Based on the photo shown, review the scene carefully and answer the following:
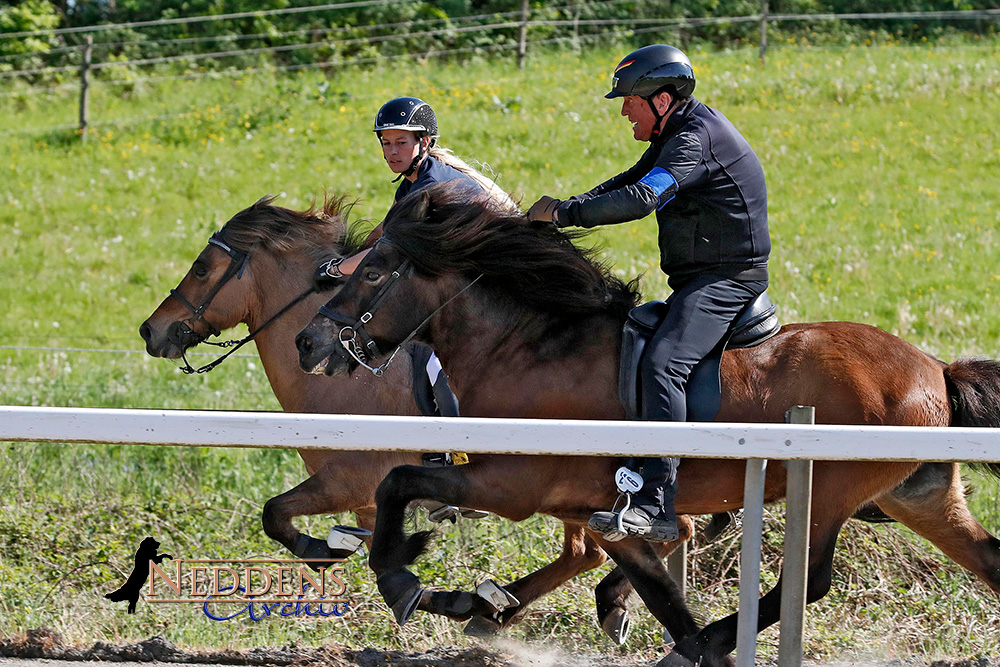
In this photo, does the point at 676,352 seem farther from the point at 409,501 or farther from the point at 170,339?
the point at 170,339

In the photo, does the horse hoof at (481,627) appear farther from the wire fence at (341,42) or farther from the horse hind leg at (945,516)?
the wire fence at (341,42)

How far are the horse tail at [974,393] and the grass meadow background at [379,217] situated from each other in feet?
4.50

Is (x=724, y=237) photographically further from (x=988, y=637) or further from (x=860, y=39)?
(x=860, y=39)

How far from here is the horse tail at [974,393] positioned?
4.90 m

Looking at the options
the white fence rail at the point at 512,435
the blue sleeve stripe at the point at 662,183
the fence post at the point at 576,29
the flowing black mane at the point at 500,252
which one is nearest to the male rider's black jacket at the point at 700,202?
the blue sleeve stripe at the point at 662,183

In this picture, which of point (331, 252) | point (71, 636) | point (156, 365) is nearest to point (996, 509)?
point (331, 252)

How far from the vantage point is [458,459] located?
4863 millimetres

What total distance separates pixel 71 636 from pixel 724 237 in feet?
11.8

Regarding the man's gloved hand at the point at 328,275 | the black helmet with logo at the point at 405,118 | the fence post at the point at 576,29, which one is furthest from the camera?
the fence post at the point at 576,29

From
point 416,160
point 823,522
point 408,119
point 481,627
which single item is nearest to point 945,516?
point 823,522

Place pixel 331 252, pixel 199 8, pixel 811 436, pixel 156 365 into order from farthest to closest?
1. pixel 199 8
2. pixel 156 365
3. pixel 331 252
4. pixel 811 436

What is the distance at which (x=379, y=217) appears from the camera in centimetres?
1462

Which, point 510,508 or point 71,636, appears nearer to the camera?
point 510,508

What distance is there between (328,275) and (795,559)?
9.63 ft
